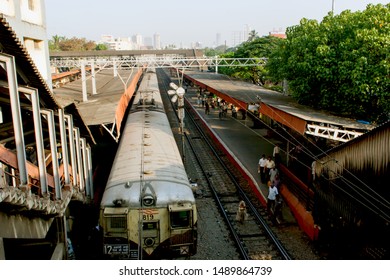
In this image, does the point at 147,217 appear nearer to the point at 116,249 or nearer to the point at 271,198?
the point at 116,249

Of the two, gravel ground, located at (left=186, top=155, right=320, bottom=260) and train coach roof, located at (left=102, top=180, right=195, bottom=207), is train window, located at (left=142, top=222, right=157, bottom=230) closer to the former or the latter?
train coach roof, located at (left=102, top=180, right=195, bottom=207)

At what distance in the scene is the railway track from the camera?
10406 mm

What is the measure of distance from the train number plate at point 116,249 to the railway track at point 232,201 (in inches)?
127

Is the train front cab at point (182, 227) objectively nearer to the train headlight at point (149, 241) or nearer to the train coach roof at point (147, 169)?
the train coach roof at point (147, 169)

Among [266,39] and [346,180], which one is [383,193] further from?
→ [266,39]

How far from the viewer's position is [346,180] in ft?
29.2

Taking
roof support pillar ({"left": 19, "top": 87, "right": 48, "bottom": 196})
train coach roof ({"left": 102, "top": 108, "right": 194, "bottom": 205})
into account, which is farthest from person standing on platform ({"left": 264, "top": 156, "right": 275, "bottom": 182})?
roof support pillar ({"left": 19, "top": 87, "right": 48, "bottom": 196})

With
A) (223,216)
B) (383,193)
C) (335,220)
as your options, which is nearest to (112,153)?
(223,216)

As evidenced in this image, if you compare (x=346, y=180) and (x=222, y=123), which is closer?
(x=346, y=180)

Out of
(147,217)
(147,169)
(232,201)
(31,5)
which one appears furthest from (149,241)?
(31,5)

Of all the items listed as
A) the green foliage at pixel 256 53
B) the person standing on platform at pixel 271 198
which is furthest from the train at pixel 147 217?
the green foliage at pixel 256 53

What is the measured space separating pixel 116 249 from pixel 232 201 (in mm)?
6284

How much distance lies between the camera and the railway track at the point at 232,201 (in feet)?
34.1

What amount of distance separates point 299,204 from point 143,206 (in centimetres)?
583
